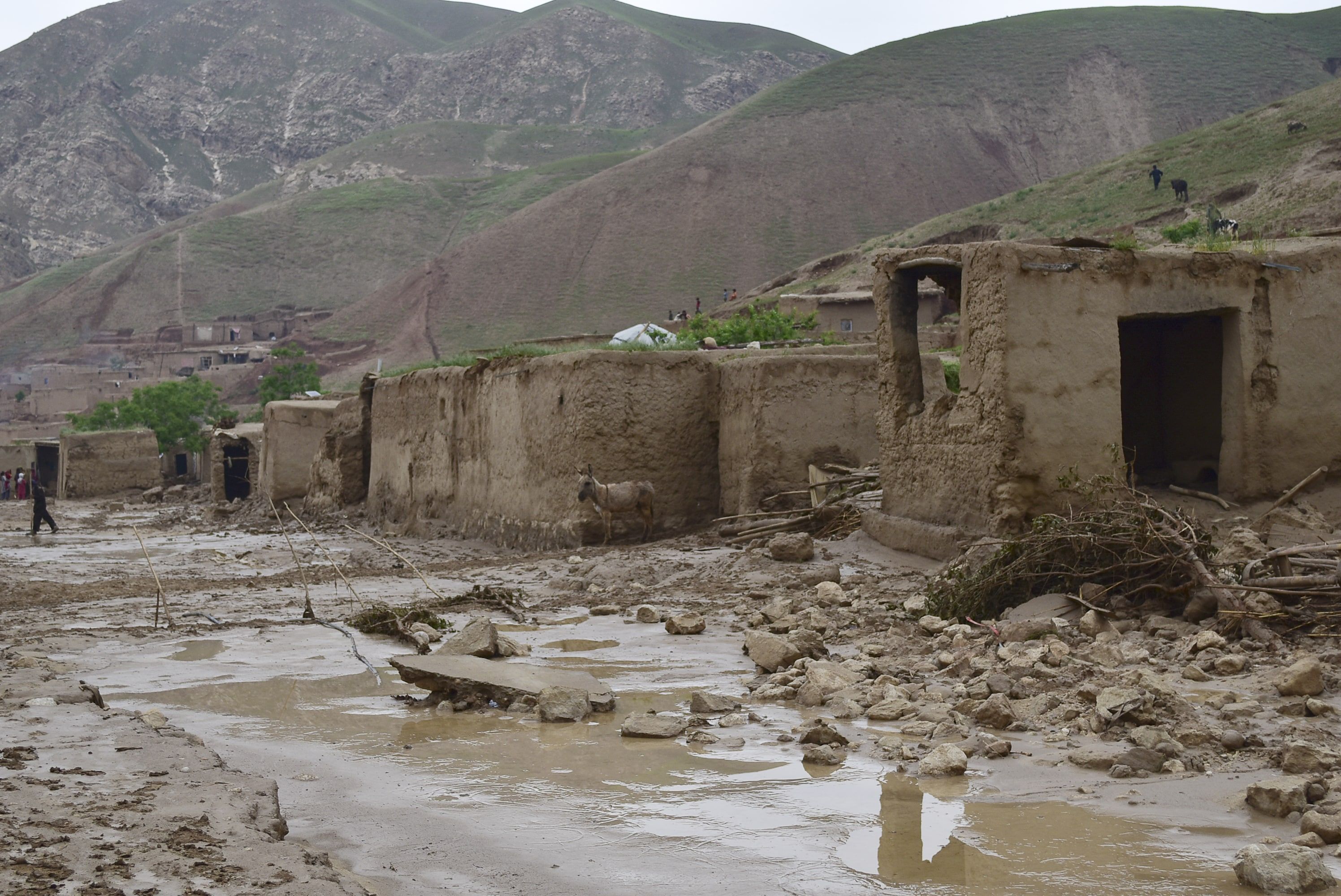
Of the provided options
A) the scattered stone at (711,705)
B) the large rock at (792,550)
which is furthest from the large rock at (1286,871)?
the large rock at (792,550)

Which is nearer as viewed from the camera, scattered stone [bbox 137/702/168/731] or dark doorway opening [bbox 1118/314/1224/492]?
scattered stone [bbox 137/702/168/731]

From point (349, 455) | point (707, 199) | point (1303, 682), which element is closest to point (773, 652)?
point (1303, 682)

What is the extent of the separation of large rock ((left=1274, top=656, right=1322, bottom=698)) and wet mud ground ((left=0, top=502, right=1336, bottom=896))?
980 millimetres

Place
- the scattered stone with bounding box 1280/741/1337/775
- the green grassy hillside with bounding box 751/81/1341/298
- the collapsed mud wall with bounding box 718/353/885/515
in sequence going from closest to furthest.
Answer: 1. the scattered stone with bounding box 1280/741/1337/775
2. the collapsed mud wall with bounding box 718/353/885/515
3. the green grassy hillside with bounding box 751/81/1341/298

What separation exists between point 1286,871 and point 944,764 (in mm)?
1336

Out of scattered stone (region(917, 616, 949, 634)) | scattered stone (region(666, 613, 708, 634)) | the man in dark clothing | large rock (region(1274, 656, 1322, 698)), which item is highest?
large rock (region(1274, 656, 1322, 698))

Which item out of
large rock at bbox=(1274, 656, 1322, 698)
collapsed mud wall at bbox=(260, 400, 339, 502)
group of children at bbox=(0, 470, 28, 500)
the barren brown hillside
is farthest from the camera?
the barren brown hillside

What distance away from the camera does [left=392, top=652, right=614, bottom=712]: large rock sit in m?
Answer: 5.68

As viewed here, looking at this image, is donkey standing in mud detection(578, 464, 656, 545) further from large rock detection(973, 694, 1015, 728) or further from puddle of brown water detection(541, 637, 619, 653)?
large rock detection(973, 694, 1015, 728)

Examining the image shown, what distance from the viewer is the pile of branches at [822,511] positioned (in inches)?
404

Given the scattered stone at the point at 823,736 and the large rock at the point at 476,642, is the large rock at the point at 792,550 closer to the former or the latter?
the large rock at the point at 476,642

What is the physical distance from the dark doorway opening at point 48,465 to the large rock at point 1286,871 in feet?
132

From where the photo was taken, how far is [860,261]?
45.2 metres

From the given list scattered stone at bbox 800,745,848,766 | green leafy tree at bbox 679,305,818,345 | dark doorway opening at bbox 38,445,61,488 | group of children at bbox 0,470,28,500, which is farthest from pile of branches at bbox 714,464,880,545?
dark doorway opening at bbox 38,445,61,488
